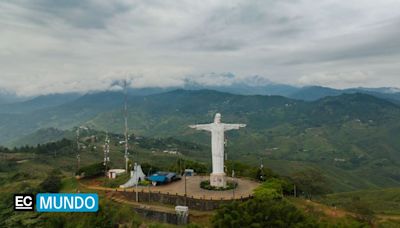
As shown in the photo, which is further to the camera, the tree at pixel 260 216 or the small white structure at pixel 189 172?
the small white structure at pixel 189 172

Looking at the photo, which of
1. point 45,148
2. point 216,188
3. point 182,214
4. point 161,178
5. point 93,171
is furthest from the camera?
point 45,148

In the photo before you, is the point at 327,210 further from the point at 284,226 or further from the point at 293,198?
the point at 284,226

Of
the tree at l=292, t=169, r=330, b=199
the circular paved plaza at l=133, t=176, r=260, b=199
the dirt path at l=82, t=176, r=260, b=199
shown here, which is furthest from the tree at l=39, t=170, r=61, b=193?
the tree at l=292, t=169, r=330, b=199

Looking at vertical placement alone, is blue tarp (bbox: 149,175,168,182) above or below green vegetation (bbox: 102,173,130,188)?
above

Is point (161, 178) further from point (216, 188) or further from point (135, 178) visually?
point (216, 188)

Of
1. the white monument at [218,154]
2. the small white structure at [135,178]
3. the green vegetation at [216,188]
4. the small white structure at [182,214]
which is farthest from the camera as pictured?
the small white structure at [135,178]

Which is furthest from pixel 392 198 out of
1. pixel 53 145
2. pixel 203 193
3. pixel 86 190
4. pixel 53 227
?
pixel 53 145

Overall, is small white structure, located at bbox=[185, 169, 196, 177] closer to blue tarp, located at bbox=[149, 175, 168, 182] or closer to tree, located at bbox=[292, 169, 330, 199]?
blue tarp, located at bbox=[149, 175, 168, 182]

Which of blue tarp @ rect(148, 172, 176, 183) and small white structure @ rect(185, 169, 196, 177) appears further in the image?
small white structure @ rect(185, 169, 196, 177)

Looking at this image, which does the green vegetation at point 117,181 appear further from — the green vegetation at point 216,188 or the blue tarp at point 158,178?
the green vegetation at point 216,188

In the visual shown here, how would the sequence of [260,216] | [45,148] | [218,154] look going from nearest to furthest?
[260,216] < [218,154] < [45,148]

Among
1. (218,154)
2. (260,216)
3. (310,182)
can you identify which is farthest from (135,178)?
(310,182)

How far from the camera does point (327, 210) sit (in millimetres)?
48594

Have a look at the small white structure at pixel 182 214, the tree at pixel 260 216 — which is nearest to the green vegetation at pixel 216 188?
the small white structure at pixel 182 214
